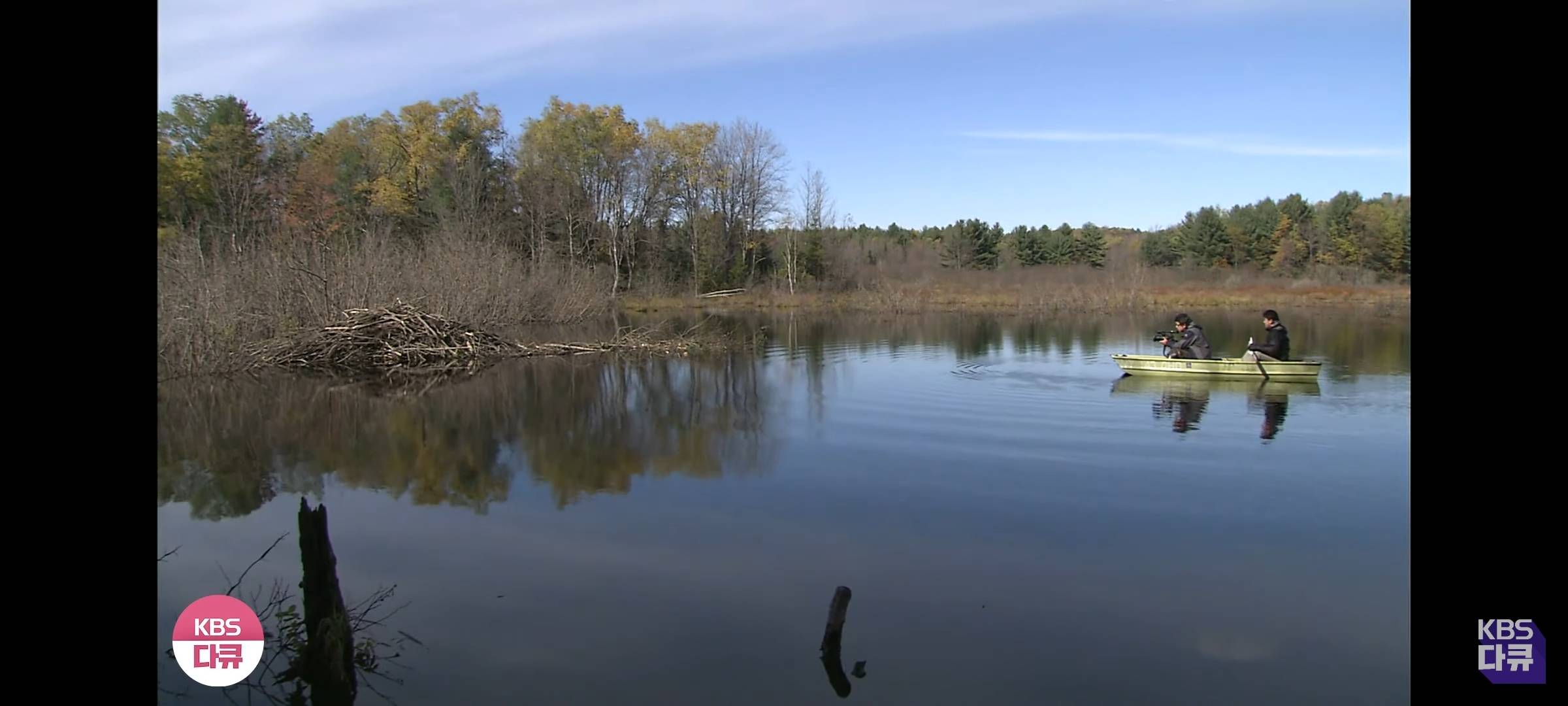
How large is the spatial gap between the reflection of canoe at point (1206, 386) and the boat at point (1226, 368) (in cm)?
7

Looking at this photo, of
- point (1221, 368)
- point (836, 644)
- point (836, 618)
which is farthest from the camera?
point (1221, 368)

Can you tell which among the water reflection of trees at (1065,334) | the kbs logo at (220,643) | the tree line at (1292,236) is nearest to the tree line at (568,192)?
the tree line at (1292,236)

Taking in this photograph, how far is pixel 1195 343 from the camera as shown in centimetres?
1834

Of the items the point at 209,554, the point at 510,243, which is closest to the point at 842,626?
the point at 209,554

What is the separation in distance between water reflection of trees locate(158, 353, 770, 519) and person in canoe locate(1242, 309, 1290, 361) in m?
8.80

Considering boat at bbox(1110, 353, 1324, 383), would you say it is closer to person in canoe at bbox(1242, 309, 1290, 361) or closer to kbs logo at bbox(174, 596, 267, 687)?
person in canoe at bbox(1242, 309, 1290, 361)

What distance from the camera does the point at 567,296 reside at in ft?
121

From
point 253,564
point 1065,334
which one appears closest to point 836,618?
point 253,564

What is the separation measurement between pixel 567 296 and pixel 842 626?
32.5 m

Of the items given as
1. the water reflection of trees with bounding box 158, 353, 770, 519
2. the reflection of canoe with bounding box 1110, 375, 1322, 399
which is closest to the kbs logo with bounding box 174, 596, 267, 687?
the water reflection of trees with bounding box 158, 353, 770, 519

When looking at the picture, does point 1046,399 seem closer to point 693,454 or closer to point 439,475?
point 693,454

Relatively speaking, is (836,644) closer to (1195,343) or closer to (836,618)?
(836,618)
